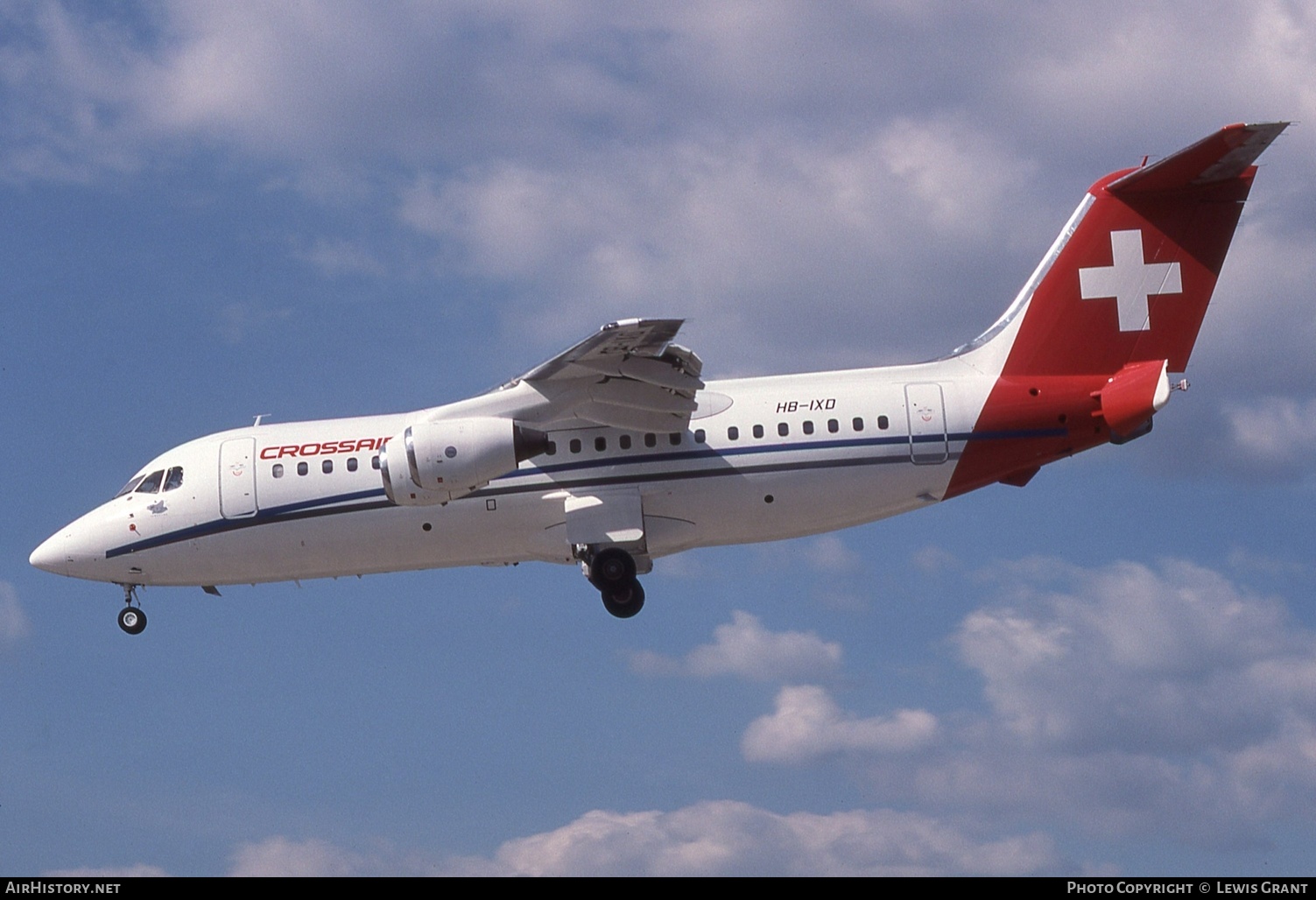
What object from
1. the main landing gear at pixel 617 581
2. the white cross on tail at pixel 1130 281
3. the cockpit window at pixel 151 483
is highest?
the white cross on tail at pixel 1130 281

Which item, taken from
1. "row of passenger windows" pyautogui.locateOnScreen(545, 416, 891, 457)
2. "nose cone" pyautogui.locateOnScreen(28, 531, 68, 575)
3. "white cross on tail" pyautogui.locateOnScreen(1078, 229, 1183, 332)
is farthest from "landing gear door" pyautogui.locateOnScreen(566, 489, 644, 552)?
"nose cone" pyautogui.locateOnScreen(28, 531, 68, 575)

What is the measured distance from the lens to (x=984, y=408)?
2373 centimetres

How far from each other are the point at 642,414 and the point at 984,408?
16.3ft

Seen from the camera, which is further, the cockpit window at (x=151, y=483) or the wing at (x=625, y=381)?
A: the cockpit window at (x=151, y=483)

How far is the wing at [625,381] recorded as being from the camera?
72.8 ft

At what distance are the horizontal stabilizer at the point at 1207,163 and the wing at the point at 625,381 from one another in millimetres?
7317

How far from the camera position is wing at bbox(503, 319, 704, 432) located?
22.2 meters

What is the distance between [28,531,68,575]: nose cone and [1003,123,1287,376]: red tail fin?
14796mm

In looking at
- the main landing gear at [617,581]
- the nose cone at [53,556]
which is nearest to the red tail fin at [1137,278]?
the main landing gear at [617,581]

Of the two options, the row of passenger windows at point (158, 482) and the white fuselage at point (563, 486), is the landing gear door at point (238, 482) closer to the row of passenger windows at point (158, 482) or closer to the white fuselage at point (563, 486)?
the white fuselage at point (563, 486)

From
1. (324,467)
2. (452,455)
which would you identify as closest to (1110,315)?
(452,455)

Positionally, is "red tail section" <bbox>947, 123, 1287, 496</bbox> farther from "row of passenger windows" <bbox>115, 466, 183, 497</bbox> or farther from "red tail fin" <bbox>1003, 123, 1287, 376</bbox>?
"row of passenger windows" <bbox>115, 466, 183, 497</bbox>

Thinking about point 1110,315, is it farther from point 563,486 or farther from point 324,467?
point 324,467
